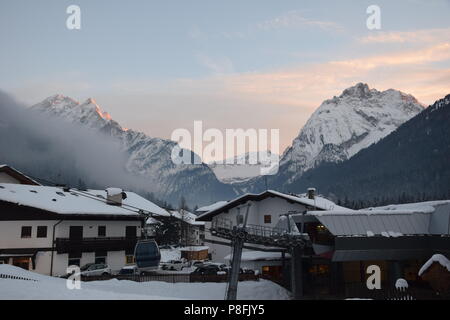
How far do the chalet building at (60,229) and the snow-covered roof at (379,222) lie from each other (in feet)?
66.3

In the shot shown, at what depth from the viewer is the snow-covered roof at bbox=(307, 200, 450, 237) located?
3481 centimetres

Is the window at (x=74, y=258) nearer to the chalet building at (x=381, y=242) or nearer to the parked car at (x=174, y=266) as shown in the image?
the parked car at (x=174, y=266)

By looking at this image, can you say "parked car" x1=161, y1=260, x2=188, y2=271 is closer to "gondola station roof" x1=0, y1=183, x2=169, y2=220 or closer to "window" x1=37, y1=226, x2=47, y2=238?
"gondola station roof" x1=0, y1=183, x2=169, y2=220

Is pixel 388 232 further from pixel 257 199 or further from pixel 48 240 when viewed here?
pixel 48 240

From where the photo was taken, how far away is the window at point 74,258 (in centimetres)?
4831


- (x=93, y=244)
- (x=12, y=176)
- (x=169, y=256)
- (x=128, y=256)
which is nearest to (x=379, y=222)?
(x=128, y=256)

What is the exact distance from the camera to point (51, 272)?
1829 inches

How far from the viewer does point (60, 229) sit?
48.1 meters

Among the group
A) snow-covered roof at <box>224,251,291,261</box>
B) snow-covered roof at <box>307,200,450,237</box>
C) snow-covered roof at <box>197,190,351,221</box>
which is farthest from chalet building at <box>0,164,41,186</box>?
snow-covered roof at <box>307,200,450,237</box>

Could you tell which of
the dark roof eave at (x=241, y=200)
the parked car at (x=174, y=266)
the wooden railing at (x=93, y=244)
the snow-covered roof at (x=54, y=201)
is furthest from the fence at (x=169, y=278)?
the dark roof eave at (x=241, y=200)

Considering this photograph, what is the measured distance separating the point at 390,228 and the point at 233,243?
14.4 meters
